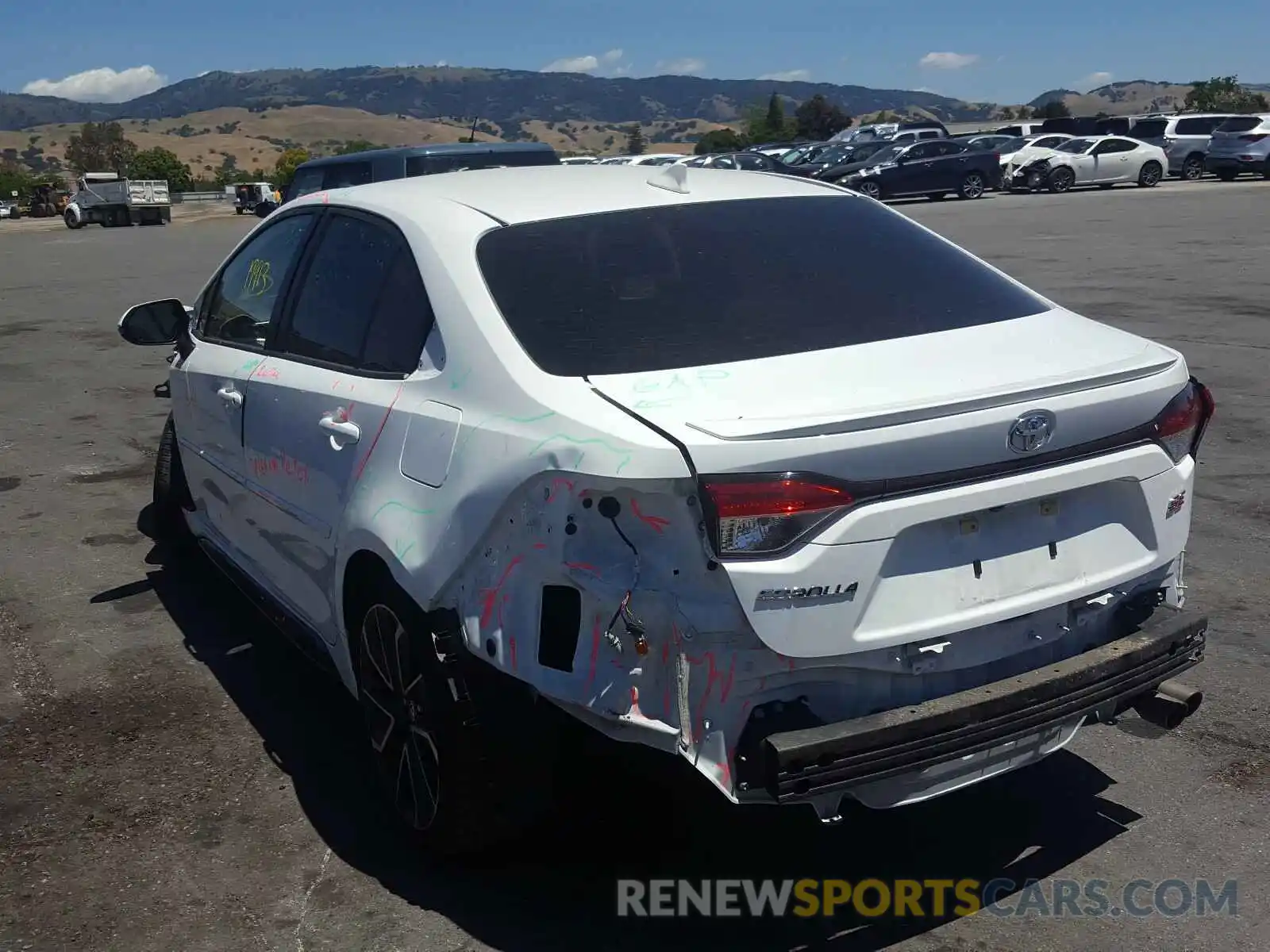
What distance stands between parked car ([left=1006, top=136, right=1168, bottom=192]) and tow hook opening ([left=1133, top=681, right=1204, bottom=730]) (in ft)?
111

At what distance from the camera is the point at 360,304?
154 inches

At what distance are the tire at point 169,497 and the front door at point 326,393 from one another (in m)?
1.49

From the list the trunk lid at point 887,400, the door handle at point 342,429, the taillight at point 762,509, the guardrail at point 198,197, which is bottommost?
the guardrail at point 198,197

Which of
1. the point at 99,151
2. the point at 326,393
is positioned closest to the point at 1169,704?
the point at 326,393

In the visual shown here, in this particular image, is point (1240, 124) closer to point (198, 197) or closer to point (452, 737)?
point (452, 737)

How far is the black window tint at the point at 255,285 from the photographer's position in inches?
180

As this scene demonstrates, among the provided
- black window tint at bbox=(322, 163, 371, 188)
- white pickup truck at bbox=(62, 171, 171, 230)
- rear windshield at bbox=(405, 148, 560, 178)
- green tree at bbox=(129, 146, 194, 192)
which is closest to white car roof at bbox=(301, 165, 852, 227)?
rear windshield at bbox=(405, 148, 560, 178)

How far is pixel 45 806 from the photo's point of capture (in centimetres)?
395

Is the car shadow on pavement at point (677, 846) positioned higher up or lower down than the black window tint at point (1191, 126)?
lower down

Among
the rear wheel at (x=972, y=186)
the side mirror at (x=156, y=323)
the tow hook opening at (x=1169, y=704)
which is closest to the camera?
the tow hook opening at (x=1169, y=704)

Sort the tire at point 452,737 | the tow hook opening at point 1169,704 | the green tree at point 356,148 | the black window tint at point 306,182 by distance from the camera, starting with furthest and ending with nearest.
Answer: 1. the green tree at point 356,148
2. the black window tint at point 306,182
3. the tow hook opening at point 1169,704
4. the tire at point 452,737

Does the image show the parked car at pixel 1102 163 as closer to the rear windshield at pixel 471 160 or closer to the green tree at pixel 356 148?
the green tree at pixel 356 148

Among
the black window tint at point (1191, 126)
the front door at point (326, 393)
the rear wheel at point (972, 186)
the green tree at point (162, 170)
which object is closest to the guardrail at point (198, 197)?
the green tree at point (162, 170)

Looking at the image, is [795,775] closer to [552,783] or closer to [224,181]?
[552,783]
